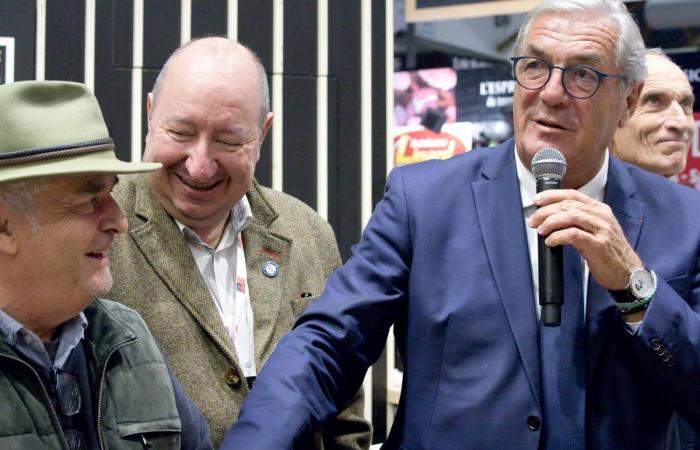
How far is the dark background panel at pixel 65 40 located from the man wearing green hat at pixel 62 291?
1644 millimetres

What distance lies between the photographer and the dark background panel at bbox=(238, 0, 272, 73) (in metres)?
3.53

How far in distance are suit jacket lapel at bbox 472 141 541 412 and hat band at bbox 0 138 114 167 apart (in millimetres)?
804

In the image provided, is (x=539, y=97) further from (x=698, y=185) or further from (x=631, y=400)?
(x=698, y=185)

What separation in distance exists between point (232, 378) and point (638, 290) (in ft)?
3.09

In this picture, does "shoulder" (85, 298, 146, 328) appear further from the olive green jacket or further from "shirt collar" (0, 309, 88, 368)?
"shirt collar" (0, 309, 88, 368)

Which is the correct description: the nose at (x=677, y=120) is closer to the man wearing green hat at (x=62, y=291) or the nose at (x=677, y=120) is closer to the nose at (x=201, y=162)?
the nose at (x=201, y=162)

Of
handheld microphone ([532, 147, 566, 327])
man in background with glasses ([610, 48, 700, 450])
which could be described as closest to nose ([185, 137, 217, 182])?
handheld microphone ([532, 147, 566, 327])

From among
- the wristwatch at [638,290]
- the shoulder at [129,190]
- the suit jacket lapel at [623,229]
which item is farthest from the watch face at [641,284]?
the shoulder at [129,190]

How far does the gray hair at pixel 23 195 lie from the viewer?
5.36 feet

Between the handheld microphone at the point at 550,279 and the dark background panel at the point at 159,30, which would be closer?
the handheld microphone at the point at 550,279

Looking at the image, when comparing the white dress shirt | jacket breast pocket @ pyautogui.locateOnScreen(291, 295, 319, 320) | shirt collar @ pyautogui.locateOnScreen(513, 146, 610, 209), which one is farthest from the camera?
jacket breast pocket @ pyautogui.locateOnScreen(291, 295, 319, 320)

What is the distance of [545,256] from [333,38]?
208cm

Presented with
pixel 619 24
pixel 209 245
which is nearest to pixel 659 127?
pixel 619 24

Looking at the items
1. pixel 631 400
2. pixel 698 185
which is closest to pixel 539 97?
pixel 631 400
